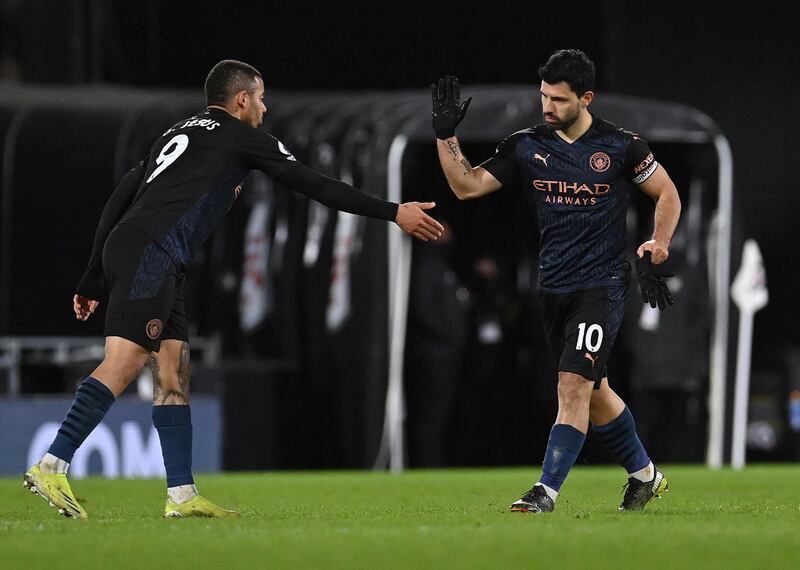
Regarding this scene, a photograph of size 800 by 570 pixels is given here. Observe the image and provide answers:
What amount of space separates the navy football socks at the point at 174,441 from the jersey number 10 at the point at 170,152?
1.08m

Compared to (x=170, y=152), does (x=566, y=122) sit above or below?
above

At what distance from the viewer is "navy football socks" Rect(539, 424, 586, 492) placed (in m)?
8.50

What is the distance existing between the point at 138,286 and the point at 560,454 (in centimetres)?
206

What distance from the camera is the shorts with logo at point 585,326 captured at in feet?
28.2

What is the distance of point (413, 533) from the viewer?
291 inches

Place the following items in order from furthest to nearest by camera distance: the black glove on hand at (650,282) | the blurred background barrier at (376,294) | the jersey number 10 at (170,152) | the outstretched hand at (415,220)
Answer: the blurred background barrier at (376,294) < the black glove on hand at (650,282) < the jersey number 10 at (170,152) < the outstretched hand at (415,220)

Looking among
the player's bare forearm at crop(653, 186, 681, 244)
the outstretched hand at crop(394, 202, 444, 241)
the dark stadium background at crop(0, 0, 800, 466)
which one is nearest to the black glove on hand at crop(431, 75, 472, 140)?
the outstretched hand at crop(394, 202, 444, 241)

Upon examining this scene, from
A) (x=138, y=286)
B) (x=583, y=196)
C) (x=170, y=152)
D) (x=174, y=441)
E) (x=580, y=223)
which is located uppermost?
(x=170, y=152)

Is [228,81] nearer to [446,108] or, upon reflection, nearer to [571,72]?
[446,108]

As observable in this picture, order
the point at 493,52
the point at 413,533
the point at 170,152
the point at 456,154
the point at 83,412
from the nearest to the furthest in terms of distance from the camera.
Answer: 1. the point at 413,533
2. the point at 83,412
3. the point at 170,152
4. the point at 456,154
5. the point at 493,52

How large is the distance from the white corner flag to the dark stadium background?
82.4 inches

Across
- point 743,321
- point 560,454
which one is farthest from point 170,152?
point 743,321

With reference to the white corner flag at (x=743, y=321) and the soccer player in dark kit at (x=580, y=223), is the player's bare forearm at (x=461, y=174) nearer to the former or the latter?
the soccer player in dark kit at (x=580, y=223)

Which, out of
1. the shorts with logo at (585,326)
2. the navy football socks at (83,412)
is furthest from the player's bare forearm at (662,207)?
the navy football socks at (83,412)
